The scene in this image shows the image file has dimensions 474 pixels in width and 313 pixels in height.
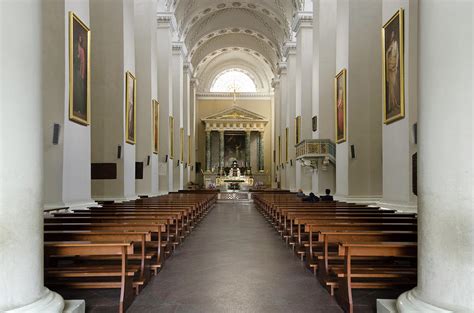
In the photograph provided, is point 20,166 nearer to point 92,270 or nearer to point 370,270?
point 92,270

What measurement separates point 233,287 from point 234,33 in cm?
3035

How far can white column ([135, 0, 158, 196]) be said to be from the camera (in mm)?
16297

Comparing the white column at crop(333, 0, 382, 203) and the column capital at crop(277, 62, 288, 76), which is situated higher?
the column capital at crop(277, 62, 288, 76)

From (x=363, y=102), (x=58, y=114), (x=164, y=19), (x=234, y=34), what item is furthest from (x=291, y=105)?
(x=58, y=114)

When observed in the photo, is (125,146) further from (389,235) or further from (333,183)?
(389,235)

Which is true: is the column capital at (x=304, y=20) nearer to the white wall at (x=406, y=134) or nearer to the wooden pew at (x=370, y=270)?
the white wall at (x=406, y=134)

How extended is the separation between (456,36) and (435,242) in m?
1.40

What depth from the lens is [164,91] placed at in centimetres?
2048

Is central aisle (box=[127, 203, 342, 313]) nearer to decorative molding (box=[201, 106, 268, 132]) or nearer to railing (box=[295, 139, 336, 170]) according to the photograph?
railing (box=[295, 139, 336, 170])

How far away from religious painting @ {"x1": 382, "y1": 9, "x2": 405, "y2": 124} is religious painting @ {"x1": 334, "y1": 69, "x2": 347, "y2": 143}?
2815mm

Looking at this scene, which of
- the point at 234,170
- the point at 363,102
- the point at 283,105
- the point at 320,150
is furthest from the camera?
the point at 234,170

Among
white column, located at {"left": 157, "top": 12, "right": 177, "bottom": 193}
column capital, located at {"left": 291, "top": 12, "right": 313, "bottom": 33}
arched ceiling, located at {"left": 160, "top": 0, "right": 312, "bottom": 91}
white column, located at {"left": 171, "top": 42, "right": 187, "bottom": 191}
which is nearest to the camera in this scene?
column capital, located at {"left": 291, "top": 12, "right": 313, "bottom": 33}

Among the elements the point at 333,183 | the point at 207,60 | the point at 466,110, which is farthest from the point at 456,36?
the point at 207,60

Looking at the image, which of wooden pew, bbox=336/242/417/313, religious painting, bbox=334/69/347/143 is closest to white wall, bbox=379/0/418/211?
religious painting, bbox=334/69/347/143
